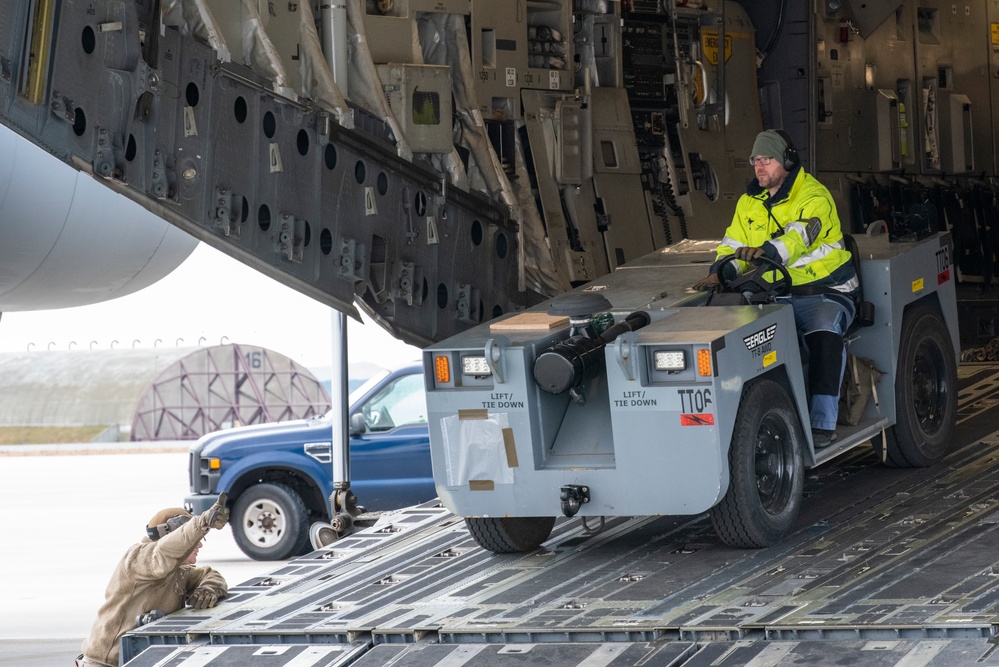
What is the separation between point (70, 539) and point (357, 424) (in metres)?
5.46

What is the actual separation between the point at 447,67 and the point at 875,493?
3863 mm

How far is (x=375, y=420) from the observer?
12.0 metres

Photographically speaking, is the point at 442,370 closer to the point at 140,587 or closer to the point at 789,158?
the point at 140,587

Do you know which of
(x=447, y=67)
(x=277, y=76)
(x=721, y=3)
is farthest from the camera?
(x=721, y=3)

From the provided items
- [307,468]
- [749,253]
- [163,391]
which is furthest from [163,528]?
[163,391]

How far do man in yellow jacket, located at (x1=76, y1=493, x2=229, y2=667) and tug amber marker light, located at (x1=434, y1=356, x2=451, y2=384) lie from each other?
106 cm

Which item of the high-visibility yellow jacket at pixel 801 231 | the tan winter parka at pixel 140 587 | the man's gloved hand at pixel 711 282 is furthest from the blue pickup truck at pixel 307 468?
the tan winter parka at pixel 140 587

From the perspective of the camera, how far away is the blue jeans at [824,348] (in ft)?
21.0

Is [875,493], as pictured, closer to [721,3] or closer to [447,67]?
[447,67]

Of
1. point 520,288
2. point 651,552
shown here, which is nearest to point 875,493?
point 651,552

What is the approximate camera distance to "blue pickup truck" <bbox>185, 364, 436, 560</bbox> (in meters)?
11.8

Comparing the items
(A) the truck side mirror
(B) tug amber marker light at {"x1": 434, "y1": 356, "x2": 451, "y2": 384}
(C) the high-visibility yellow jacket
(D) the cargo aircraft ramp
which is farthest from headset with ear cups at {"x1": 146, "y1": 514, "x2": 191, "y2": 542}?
(A) the truck side mirror

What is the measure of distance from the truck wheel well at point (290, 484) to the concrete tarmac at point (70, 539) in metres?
0.60

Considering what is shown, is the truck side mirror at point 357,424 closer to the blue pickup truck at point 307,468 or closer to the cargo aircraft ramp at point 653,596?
the blue pickup truck at point 307,468
